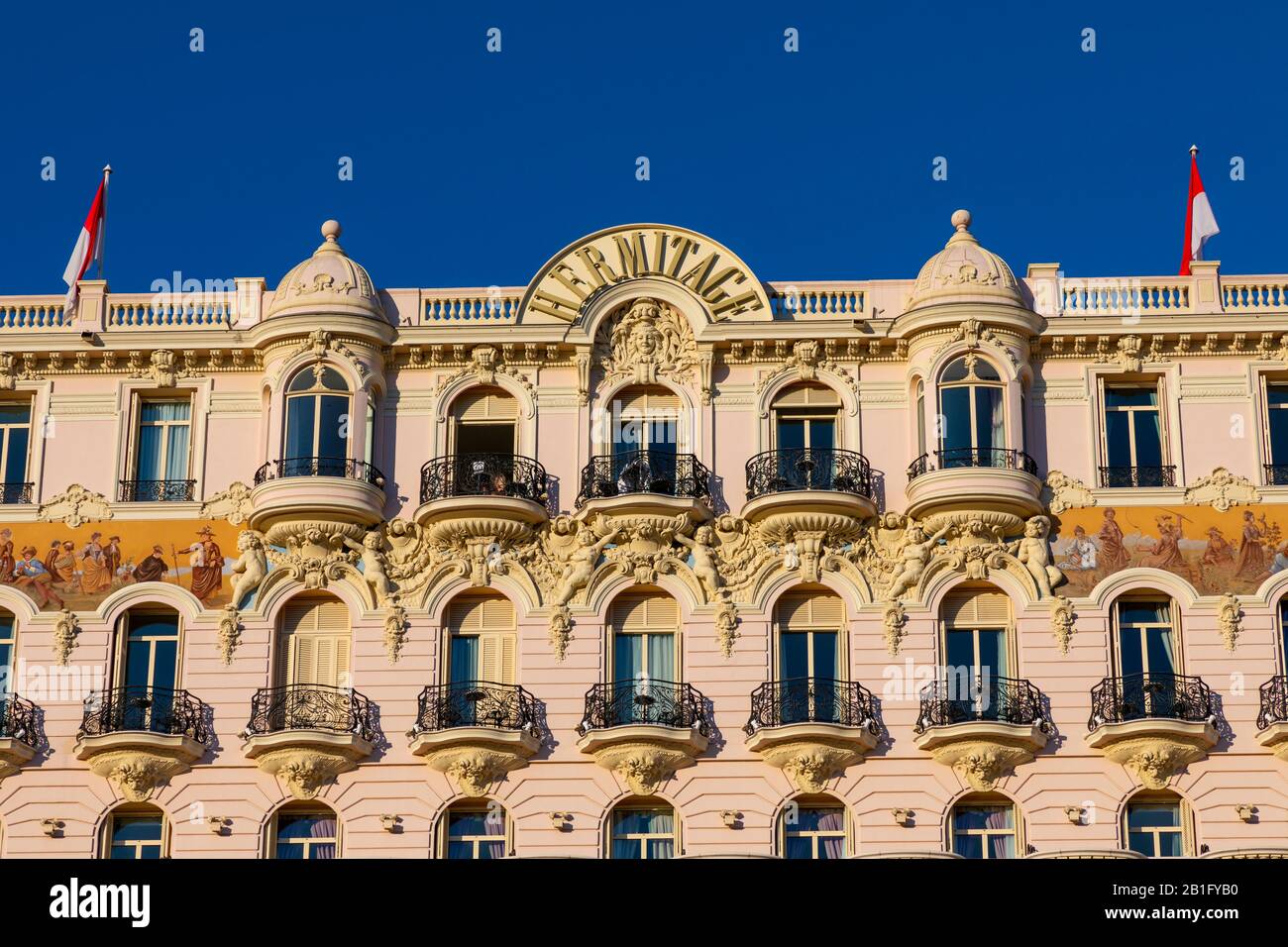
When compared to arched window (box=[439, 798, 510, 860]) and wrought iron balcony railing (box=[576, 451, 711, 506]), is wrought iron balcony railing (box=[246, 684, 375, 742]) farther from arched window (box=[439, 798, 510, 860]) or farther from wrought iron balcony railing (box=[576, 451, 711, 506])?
wrought iron balcony railing (box=[576, 451, 711, 506])

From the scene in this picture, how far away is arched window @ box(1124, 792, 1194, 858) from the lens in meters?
44.1

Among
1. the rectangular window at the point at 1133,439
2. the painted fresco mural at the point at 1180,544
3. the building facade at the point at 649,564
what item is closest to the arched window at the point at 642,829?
the building facade at the point at 649,564

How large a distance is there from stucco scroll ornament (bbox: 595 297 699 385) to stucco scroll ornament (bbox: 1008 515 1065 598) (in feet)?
23.2

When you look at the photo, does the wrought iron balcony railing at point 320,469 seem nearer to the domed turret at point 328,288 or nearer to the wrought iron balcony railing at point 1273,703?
the domed turret at point 328,288

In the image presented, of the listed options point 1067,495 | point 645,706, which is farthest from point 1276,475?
point 645,706

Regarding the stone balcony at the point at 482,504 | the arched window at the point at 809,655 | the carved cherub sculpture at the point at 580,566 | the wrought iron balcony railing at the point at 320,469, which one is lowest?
the arched window at the point at 809,655

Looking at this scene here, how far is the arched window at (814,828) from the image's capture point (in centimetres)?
4425

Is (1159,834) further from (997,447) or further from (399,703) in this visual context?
(399,703)

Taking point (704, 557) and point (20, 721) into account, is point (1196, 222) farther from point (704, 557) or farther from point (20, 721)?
point (20, 721)

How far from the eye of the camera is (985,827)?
145ft

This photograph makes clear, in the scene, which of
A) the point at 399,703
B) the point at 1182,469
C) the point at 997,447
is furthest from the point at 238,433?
the point at 1182,469

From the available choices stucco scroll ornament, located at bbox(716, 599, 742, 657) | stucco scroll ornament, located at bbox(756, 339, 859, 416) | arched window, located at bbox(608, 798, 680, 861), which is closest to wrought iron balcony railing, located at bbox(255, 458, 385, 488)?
stucco scroll ornament, located at bbox(716, 599, 742, 657)

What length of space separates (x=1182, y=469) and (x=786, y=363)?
25.5ft

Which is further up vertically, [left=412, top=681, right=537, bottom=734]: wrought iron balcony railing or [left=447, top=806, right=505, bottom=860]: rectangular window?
[left=412, top=681, right=537, bottom=734]: wrought iron balcony railing
